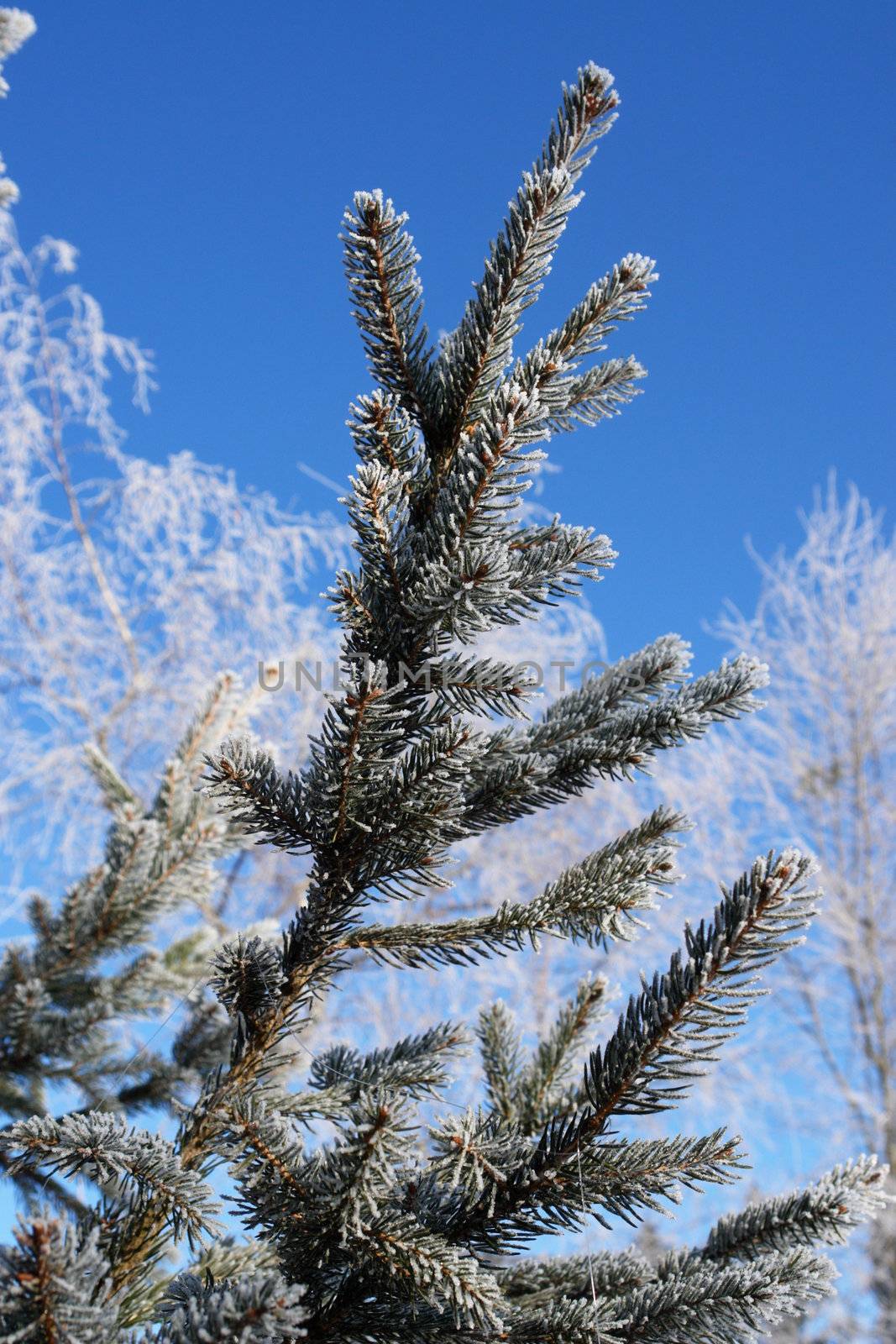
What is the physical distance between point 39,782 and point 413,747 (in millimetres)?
5604

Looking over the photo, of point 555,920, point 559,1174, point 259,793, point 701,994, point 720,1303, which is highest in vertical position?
point 259,793

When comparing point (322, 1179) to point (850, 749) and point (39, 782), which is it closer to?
point (39, 782)

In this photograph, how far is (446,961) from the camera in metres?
0.98

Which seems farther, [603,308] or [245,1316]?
[603,308]

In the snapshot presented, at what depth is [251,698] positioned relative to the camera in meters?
2.39

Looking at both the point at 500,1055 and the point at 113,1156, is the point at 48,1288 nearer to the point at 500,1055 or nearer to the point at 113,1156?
the point at 113,1156

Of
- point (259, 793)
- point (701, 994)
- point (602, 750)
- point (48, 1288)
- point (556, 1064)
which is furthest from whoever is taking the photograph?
point (556, 1064)

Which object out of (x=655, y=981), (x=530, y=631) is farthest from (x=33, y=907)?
(x=530, y=631)

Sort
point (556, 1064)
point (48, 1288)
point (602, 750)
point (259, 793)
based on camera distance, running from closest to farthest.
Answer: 1. point (48, 1288)
2. point (259, 793)
3. point (602, 750)
4. point (556, 1064)

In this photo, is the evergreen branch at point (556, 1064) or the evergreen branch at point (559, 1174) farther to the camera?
the evergreen branch at point (556, 1064)

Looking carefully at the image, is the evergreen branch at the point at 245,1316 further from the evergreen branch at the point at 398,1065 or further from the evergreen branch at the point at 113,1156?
the evergreen branch at the point at 398,1065

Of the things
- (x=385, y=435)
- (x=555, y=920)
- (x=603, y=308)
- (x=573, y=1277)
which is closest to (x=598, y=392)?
(x=603, y=308)

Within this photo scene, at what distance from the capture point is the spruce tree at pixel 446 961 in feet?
2.58

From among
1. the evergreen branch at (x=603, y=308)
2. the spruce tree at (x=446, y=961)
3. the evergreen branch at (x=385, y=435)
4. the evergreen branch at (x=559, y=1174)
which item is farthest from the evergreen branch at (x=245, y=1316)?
the evergreen branch at (x=603, y=308)
